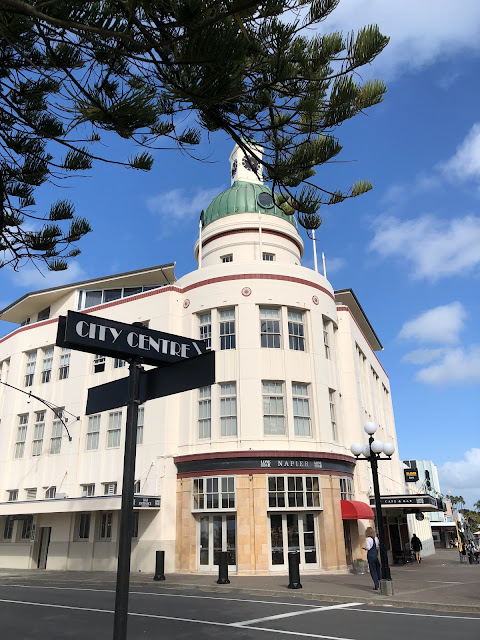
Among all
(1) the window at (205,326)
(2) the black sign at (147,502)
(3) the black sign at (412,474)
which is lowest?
(2) the black sign at (147,502)

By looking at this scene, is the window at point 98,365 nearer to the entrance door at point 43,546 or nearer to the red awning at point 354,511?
the entrance door at point 43,546

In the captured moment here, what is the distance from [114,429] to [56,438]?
4.05m

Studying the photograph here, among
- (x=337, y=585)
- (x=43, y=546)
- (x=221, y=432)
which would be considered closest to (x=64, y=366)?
(x=43, y=546)

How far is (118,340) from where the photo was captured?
471 cm

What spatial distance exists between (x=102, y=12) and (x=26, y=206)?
359 centimetres

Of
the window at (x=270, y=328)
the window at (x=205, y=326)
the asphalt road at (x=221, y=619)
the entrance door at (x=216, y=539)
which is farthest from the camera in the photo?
the window at (x=205, y=326)

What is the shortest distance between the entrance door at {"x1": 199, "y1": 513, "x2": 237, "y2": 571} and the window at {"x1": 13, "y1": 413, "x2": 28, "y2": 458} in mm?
12454

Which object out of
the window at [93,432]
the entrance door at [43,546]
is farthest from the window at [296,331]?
the entrance door at [43,546]

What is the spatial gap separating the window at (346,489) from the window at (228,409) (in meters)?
5.26

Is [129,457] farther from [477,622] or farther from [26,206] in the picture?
[477,622]

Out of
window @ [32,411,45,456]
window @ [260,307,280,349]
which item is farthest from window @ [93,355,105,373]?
window @ [260,307,280,349]

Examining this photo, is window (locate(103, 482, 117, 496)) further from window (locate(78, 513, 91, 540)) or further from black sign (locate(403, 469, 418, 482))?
black sign (locate(403, 469, 418, 482))

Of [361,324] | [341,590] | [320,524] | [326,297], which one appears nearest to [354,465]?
[320,524]

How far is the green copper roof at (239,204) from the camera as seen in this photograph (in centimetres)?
2880
